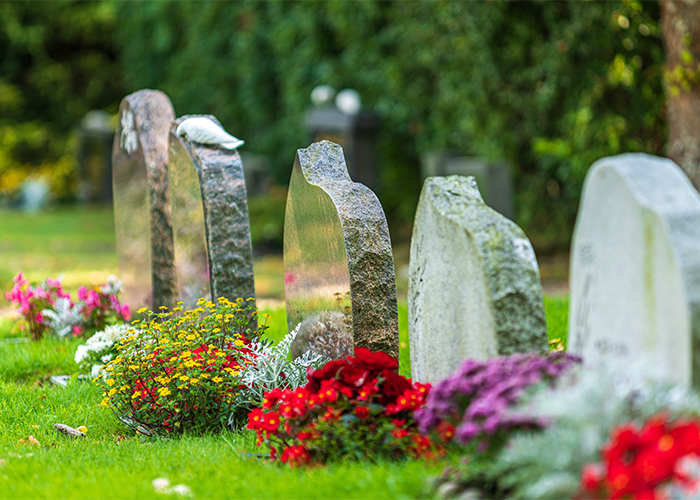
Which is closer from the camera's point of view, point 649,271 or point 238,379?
point 649,271

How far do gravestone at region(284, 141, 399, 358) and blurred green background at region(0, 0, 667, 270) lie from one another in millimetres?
4231

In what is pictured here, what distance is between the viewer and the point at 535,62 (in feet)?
30.9

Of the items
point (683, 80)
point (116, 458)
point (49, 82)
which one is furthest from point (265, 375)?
point (49, 82)

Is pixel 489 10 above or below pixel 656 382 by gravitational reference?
above

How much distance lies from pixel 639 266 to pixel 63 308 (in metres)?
4.76

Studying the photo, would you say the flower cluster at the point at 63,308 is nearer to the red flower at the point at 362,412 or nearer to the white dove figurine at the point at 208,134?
the white dove figurine at the point at 208,134

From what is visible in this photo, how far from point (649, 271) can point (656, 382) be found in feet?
1.21

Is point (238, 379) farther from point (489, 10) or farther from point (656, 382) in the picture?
point (489, 10)

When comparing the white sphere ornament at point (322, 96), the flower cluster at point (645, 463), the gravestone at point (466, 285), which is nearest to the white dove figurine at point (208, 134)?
the gravestone at point (466, 285)

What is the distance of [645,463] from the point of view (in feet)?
6.81

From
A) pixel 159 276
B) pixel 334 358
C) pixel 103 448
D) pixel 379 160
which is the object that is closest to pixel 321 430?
pixel 334 358

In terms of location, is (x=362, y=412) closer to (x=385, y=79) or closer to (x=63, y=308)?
(x=63, y=308)

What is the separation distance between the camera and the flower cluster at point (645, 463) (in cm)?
206

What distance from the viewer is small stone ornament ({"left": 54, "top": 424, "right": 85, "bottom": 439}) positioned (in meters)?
Result: 4.11
